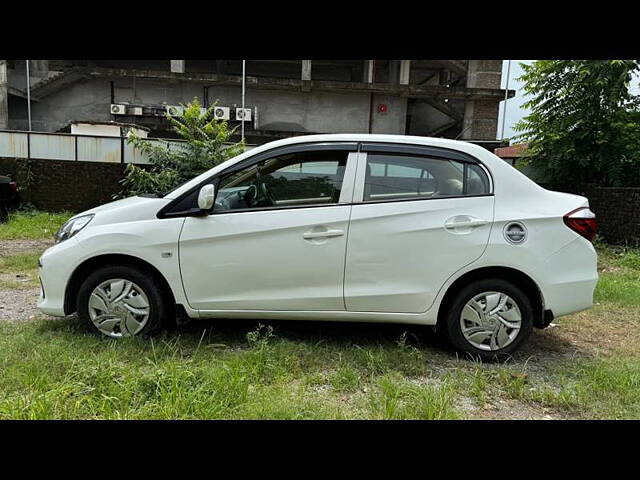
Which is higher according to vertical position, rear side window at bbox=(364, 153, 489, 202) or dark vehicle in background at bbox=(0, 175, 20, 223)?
rear side window at bbox=(364, 153, 489, 202)

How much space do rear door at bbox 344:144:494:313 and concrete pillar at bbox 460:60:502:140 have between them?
22.7m

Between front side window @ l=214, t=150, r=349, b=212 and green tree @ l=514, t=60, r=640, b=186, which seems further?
green tree @ l=514, t=60, r=640, b=186

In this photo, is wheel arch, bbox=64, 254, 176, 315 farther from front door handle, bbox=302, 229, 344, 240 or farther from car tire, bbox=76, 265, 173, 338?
front door handle, bbox=302, 229, 344, 240

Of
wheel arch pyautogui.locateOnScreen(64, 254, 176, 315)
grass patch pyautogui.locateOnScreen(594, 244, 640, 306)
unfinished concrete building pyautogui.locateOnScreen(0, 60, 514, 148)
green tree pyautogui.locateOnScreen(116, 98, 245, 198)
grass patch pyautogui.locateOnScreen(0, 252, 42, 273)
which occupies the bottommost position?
grass patch pyautogui.locateOnScreen(0, 252, 42, 273)

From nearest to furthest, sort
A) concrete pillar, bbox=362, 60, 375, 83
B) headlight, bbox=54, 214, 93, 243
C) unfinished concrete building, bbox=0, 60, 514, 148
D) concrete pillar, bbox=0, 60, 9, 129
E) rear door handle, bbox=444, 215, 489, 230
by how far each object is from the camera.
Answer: rear door handle, bbox=444, 215, 489, 230, headlight, bbox=54, 214, 93, 243, concrete pillar, bbox=0, 60, 9, 129, unfinished concrete building, bbox=0, 60, 514, 148, concrete pillar, bbox=362, 60, 375, 83

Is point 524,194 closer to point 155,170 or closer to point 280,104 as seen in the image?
point 155,170

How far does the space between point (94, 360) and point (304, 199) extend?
189 cm

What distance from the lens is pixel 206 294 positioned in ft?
10.8

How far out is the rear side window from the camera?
10.7 ft

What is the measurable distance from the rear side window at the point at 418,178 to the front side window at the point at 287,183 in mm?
268

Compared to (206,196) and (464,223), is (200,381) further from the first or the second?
(464,223)

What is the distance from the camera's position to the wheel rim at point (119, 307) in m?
3.30

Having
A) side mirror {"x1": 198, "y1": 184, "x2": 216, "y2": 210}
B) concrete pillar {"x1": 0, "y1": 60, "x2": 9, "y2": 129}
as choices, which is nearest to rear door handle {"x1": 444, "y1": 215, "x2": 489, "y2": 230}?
side mirror {"x1": 198, "y1": 184, "x2": 216, "y2": 210}
